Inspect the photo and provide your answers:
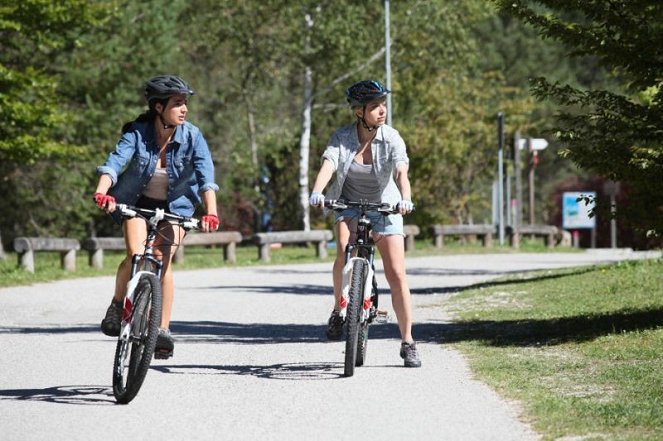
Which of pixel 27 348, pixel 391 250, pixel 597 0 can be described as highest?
pixel 597 0

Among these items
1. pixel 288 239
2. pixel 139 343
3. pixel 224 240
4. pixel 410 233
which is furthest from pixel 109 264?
pixel 139 343

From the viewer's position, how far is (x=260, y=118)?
187 ft

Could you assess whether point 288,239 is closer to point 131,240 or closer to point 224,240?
point 224,240

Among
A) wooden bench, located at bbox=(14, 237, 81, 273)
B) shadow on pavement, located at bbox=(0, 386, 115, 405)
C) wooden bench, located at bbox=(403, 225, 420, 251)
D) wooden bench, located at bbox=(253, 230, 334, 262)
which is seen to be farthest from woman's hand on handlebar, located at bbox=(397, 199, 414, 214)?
wooden bench, located at bbox=(403, 225, 420, 251)

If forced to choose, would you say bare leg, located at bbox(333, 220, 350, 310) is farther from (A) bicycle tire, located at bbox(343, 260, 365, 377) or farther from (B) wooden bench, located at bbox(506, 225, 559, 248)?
(B) wooden bench, located at bbox(506, 225, 559, 248)

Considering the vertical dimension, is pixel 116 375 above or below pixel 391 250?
below

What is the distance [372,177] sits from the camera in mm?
9938

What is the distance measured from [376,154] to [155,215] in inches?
73.6

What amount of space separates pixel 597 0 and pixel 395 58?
34.7 m

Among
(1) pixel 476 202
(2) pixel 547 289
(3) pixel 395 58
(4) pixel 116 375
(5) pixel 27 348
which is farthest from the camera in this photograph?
(1) pixel 476 202

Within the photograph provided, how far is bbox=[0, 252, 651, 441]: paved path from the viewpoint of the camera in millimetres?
7422

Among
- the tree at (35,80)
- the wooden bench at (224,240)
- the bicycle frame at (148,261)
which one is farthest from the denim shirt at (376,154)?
the tree at (35,80)

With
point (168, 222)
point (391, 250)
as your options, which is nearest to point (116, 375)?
point (168, 222)

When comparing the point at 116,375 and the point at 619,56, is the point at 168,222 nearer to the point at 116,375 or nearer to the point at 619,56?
the point at 116,375
